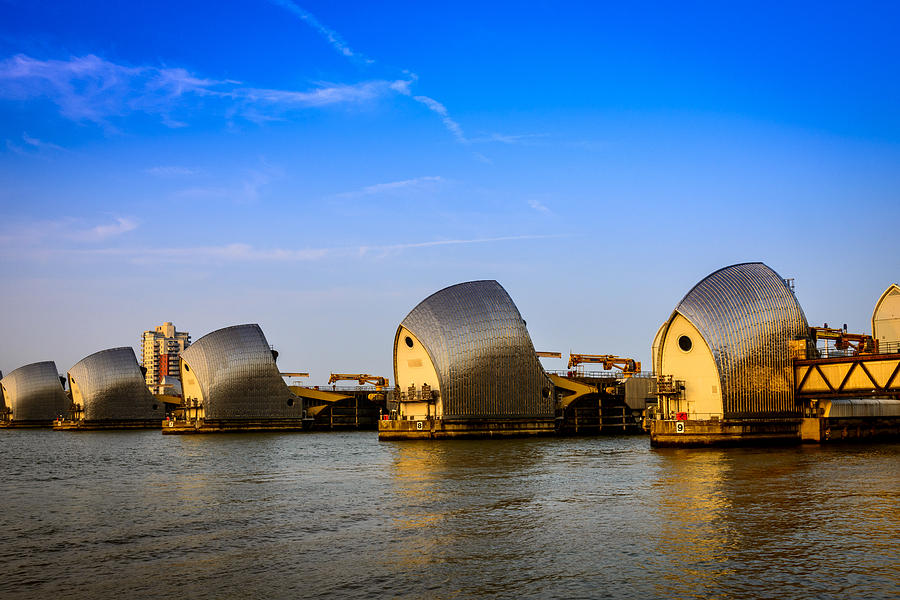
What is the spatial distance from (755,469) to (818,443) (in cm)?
2080

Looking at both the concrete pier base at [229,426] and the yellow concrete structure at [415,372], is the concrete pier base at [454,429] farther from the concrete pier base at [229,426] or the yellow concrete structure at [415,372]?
the concrete pier base at [229,426]

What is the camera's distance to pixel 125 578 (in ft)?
64.7

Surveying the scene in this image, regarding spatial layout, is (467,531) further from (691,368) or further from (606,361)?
(606,361)

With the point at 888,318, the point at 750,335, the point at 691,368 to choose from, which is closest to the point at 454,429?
the point at 691,368

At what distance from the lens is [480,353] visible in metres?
76.6

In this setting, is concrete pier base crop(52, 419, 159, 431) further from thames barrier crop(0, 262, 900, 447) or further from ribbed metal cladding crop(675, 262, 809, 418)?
ribbed metal cladding crop(675, 262, 809, 418)

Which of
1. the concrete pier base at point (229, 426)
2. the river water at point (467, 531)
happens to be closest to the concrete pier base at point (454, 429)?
the river water at point (467, 531)

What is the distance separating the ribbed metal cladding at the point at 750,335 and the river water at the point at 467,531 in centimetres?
981

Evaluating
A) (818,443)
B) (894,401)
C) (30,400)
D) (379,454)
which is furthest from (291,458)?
(30,400)

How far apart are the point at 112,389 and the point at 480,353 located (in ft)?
226

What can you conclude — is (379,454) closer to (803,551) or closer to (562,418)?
(562,418)

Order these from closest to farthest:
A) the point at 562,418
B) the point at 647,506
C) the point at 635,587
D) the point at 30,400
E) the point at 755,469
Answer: the point at 635,587 → the point at 647,506 → the point at 755,469 → the point at 562,418 → the point at 30,400

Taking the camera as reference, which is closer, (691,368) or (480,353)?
(691,368)

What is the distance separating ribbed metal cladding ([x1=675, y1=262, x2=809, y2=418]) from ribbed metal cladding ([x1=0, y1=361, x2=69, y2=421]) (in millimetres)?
118070
